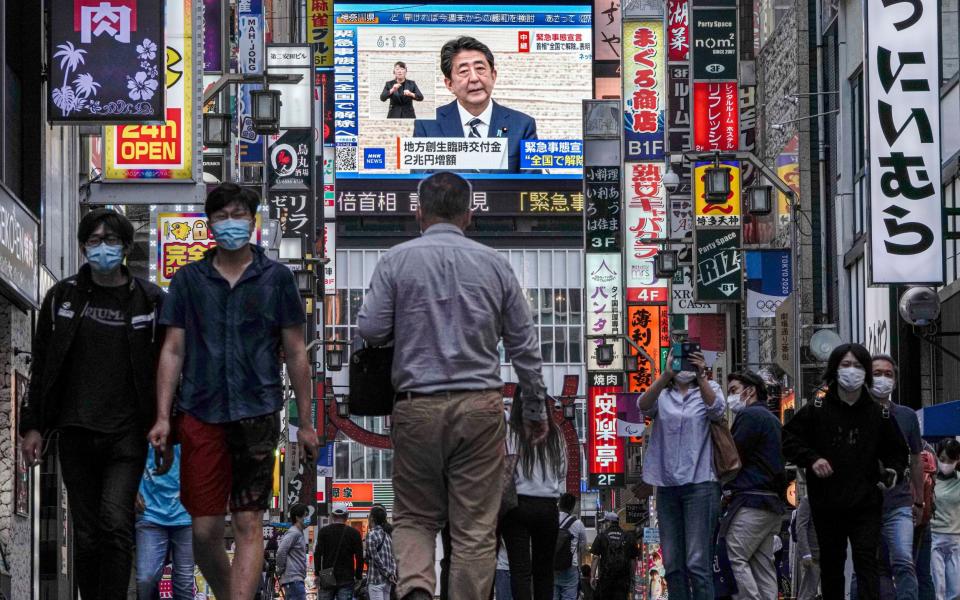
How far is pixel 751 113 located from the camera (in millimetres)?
33969

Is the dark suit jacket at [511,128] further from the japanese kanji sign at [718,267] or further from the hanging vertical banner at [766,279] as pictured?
the hanging vertical banner at [766,279]

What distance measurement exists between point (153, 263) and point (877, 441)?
13790mm

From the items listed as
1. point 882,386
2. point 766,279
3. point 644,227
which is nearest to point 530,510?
point 882,386

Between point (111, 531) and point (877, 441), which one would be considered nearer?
point (111, 531)

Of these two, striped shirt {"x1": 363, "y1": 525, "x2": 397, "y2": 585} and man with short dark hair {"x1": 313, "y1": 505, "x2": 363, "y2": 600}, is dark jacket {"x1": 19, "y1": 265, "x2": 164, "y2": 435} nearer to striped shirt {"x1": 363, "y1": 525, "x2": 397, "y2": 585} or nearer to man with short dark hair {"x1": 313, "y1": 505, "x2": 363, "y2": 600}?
striped shirt {"x1": 363, "y1": 525, "x2": 397, "y2": 585}

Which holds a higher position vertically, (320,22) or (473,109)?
→ (320,22)

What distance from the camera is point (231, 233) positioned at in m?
8.12

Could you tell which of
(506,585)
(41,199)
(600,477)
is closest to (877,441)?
(506,585)

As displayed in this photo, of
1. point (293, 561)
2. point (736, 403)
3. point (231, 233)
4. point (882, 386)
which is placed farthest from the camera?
point (293, 561)

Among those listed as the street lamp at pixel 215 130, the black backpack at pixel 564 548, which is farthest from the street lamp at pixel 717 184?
the black backpack at pixel 564 548

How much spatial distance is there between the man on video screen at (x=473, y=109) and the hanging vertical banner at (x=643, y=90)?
3328 centimetres

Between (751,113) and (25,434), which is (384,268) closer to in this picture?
(25,434)

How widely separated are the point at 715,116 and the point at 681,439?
22969 mm

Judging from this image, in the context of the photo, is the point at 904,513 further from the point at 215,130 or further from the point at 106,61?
the point at 215,130
